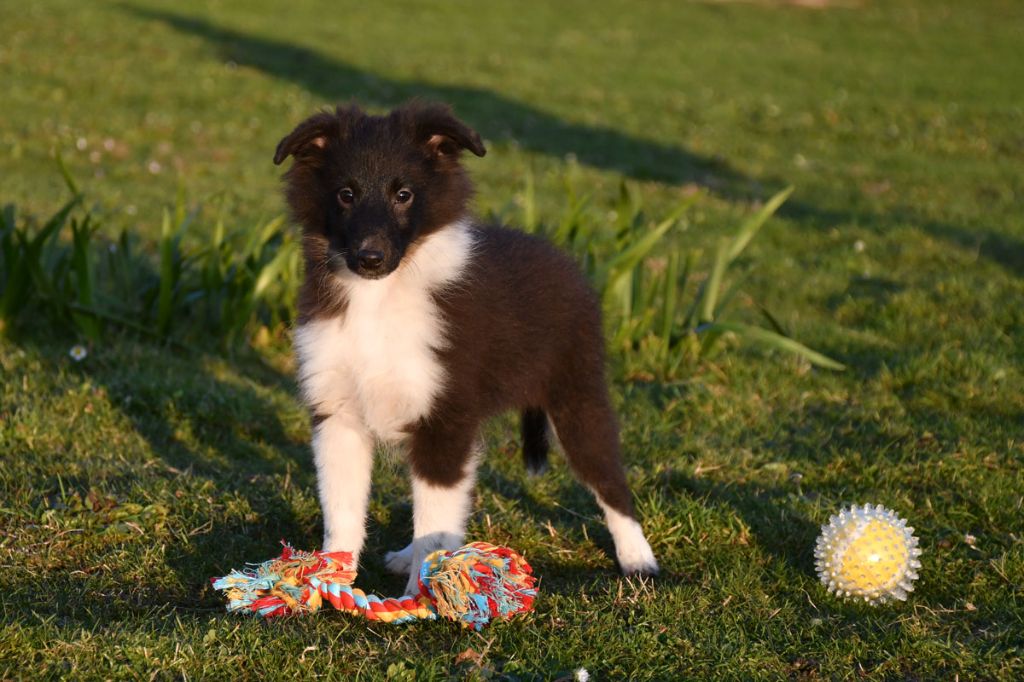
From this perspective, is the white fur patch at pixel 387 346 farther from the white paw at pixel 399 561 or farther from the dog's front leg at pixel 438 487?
the white paw at pixel 399 561

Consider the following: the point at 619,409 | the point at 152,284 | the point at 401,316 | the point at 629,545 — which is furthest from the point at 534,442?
the point at 152,284

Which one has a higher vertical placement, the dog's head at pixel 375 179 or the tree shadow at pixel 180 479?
the dog's head at pixel 375 179

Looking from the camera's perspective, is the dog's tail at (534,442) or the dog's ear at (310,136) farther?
the dog's tail at (534,442)

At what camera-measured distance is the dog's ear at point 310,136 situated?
380 cm

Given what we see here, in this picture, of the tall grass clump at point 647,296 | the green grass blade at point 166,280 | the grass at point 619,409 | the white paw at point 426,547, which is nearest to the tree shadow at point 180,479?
the grass at point 619,409

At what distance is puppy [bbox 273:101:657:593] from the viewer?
12.7ft

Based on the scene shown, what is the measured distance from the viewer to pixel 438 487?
3928mm

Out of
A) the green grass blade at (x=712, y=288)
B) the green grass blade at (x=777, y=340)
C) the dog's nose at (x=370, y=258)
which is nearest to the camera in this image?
the dog's nose at (x=370, y=258)

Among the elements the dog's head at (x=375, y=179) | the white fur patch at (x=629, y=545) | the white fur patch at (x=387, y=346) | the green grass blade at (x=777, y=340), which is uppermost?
the dog's head at (x=375, y=179)

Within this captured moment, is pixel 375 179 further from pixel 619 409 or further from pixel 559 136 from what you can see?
pixel 559 136

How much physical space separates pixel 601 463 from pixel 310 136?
1.64m

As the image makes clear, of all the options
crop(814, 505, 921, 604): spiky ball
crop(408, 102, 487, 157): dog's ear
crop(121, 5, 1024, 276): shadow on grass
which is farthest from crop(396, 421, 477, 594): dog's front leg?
crop(121, 5, 1024, 276): shadow on grass

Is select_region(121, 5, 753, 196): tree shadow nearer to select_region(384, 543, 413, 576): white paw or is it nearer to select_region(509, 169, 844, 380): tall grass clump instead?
select_region(509, 169, 844, 380): tall grass clump

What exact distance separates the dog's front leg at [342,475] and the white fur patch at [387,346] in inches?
2.6
